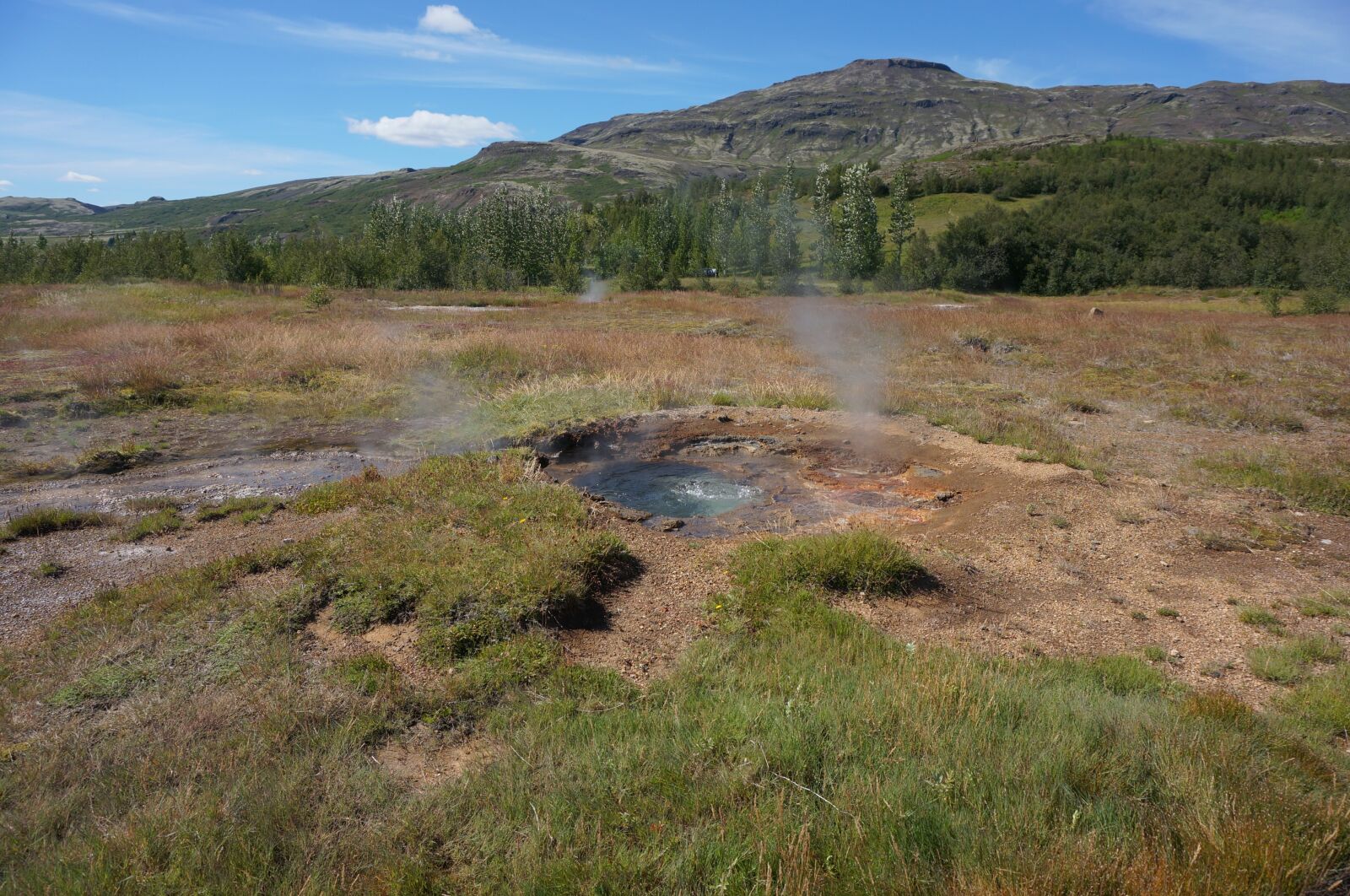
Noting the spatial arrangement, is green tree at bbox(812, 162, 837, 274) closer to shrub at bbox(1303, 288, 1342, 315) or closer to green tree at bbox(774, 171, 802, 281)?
green tree at bbox(774, 171, 802, 281)

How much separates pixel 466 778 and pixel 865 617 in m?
3.52

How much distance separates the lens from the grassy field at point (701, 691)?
2994mm

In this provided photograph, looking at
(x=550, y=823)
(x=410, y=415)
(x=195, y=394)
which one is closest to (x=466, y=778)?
(x=550, y=823)

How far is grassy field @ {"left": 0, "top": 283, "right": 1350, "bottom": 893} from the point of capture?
2994mm

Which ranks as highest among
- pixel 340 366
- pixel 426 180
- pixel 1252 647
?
pixel 426 180

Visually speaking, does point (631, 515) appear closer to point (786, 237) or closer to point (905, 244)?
point (786, 237)

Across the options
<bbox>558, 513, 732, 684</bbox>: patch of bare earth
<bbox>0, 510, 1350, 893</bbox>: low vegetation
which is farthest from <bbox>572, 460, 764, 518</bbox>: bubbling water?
<bbox>0, 510, 1350, 893</bbox>: low vegetation

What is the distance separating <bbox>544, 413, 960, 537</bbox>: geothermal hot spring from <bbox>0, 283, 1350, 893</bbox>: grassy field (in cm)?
84

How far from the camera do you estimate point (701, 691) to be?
459 centimetres

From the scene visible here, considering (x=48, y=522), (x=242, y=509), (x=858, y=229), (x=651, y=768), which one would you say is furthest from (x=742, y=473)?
A: (x=858, y=229)

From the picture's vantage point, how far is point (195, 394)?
15.1 meters

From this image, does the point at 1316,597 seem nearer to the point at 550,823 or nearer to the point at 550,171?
the point at 550,823

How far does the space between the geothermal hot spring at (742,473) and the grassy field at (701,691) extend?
33.1 inches

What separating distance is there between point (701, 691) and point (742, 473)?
6.04 m
